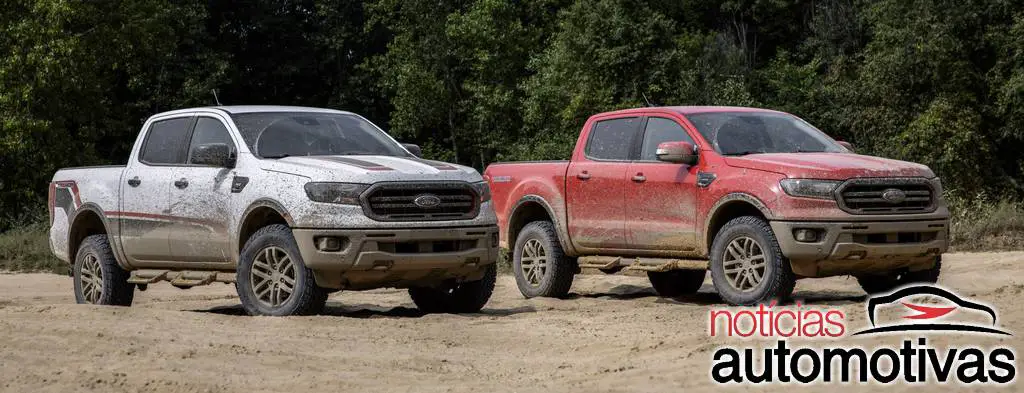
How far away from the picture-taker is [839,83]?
47.7m

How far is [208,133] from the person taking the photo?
41.4 feet

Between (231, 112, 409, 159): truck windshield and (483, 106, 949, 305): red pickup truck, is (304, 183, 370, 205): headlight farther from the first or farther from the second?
(483, 106, 949, 305): red pickup truck

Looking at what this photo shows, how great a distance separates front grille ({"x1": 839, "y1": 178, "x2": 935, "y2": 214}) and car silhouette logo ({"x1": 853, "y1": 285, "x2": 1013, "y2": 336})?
677mm

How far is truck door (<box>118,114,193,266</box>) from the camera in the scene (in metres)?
12.6

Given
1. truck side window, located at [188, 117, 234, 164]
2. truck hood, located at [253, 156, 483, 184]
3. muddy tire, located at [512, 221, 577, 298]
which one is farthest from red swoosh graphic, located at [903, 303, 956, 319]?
truck side window, located at [188, 117, 234, 164]

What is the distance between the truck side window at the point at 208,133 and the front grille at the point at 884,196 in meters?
5.13

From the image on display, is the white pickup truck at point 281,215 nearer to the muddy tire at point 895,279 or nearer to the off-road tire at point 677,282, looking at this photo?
the off-road tire at point 677,282

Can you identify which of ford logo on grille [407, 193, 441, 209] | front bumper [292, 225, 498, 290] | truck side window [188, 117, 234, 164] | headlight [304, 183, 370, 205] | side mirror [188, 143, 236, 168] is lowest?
front bumper [292, 225, 498, 290]

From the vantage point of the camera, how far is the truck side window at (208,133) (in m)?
12.4

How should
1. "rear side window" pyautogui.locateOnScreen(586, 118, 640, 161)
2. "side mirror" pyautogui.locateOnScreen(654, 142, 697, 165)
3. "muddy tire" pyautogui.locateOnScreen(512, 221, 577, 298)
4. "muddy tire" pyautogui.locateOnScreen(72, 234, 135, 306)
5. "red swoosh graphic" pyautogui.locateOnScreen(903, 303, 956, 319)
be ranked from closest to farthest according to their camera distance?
"red swoosh graphic" pyautogui.locateOnScreen(903, 303, 956, 319) < "side mirror" pyautogui.locateOnScreen(654, 142, 697, 165) < "muddy tire" pyautogui.locateOnScreen(72, 234, 135, 306) < "rear side window" pyautogui.locateOnScreen(586, 118, 640, 161) < "muddy tire" pyautogui.locateOnScreen(512, 221, 577, 298)

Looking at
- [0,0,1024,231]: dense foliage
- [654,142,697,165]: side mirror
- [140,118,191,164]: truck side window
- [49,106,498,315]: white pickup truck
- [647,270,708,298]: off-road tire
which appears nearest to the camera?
[49,106,498,315]: white pickup truck

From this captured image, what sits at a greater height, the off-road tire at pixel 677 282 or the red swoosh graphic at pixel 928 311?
the red swoosh graphic at pixel 928 311

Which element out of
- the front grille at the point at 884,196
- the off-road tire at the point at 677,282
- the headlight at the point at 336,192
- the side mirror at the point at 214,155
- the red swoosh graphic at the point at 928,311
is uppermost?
the side mirror at the point at 214,155

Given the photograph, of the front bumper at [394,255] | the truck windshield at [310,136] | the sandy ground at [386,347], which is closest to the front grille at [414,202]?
the front bumper at [394,255]
